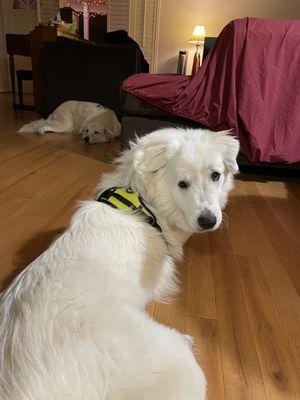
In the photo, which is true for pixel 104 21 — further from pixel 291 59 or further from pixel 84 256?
pixel 84 256

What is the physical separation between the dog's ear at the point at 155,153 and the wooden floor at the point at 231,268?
598 mm

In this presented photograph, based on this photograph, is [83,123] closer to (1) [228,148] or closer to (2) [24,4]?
(1) [228,148]

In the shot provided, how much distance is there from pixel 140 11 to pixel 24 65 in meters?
3.58

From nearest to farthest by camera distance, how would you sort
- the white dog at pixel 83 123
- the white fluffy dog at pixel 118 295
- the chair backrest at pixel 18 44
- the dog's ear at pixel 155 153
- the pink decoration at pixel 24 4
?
the white fluffy dog at pixel 118 295
the dog's ear at pixel 155 153
the white dog at pixel 83 123
the chair backrest at pixel 18 44
the pink decoration at pixel 24 4

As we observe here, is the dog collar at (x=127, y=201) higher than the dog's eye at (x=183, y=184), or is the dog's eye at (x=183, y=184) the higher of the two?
the dog's eye at (x=183, y=184)

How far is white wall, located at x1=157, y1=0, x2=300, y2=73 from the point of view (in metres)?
6.47

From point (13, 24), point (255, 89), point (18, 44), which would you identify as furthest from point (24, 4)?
point (255, 89)

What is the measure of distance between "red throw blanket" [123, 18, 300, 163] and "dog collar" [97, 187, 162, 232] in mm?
1495

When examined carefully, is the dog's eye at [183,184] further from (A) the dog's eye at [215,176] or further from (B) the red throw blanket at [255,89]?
(B) the red throw blanket at [255,89]

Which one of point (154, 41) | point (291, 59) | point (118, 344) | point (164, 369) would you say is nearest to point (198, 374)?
point (164, 369)

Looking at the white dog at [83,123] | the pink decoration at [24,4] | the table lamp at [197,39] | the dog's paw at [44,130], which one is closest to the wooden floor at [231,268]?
the white dog at [83,123]

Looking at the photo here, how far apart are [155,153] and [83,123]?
330 cm

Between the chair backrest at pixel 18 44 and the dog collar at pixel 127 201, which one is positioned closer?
the dog collar at pixel 127 201

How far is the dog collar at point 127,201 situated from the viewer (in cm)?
126
